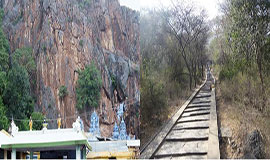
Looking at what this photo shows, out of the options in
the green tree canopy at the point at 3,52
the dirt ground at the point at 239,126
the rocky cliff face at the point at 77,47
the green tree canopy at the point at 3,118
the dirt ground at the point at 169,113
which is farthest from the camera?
the rocky cliff face at the point at 77,47

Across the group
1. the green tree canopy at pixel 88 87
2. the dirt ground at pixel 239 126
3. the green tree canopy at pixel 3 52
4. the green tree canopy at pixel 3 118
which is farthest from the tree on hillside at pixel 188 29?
the green tree canopy at pixel 3 118

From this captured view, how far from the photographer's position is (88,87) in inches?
151

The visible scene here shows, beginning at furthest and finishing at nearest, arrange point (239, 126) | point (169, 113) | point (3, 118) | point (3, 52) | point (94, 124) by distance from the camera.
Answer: point (94, 124), point (3, 52), point (3, 118), point (169, 113), point (239, 126)

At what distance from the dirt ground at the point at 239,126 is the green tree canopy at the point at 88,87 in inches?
67.8

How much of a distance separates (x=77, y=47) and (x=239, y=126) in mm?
2172

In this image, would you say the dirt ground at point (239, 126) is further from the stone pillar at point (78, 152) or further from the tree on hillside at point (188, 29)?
the stone pillar at point (78, 152)

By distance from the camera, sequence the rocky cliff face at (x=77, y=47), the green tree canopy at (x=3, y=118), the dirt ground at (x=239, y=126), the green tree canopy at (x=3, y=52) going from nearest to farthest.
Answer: the dirt ground at (x=239, y=126) < the green tree canopy at (x=3, y=118) < the green tree canopy at (x=3, y=52) < the rocky cliff face at (x=77, y=47)

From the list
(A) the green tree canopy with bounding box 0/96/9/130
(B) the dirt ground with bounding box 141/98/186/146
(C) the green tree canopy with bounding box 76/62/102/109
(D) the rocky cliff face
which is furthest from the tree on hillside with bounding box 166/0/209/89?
(A) the green tree canopy with bounding box 0/96/9/130

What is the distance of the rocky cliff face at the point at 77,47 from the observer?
3566 millimetres

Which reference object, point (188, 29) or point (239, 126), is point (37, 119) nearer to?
point (188, 29)

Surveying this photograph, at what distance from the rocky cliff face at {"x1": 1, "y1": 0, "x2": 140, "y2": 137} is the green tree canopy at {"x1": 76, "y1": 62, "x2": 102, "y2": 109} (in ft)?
0.20

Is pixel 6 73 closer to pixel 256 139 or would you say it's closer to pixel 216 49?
pixel 216 49

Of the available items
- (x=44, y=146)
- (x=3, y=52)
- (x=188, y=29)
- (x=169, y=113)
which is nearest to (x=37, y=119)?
(x=44, y=146)

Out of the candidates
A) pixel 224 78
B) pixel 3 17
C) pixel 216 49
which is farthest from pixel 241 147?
pixel 3 17
